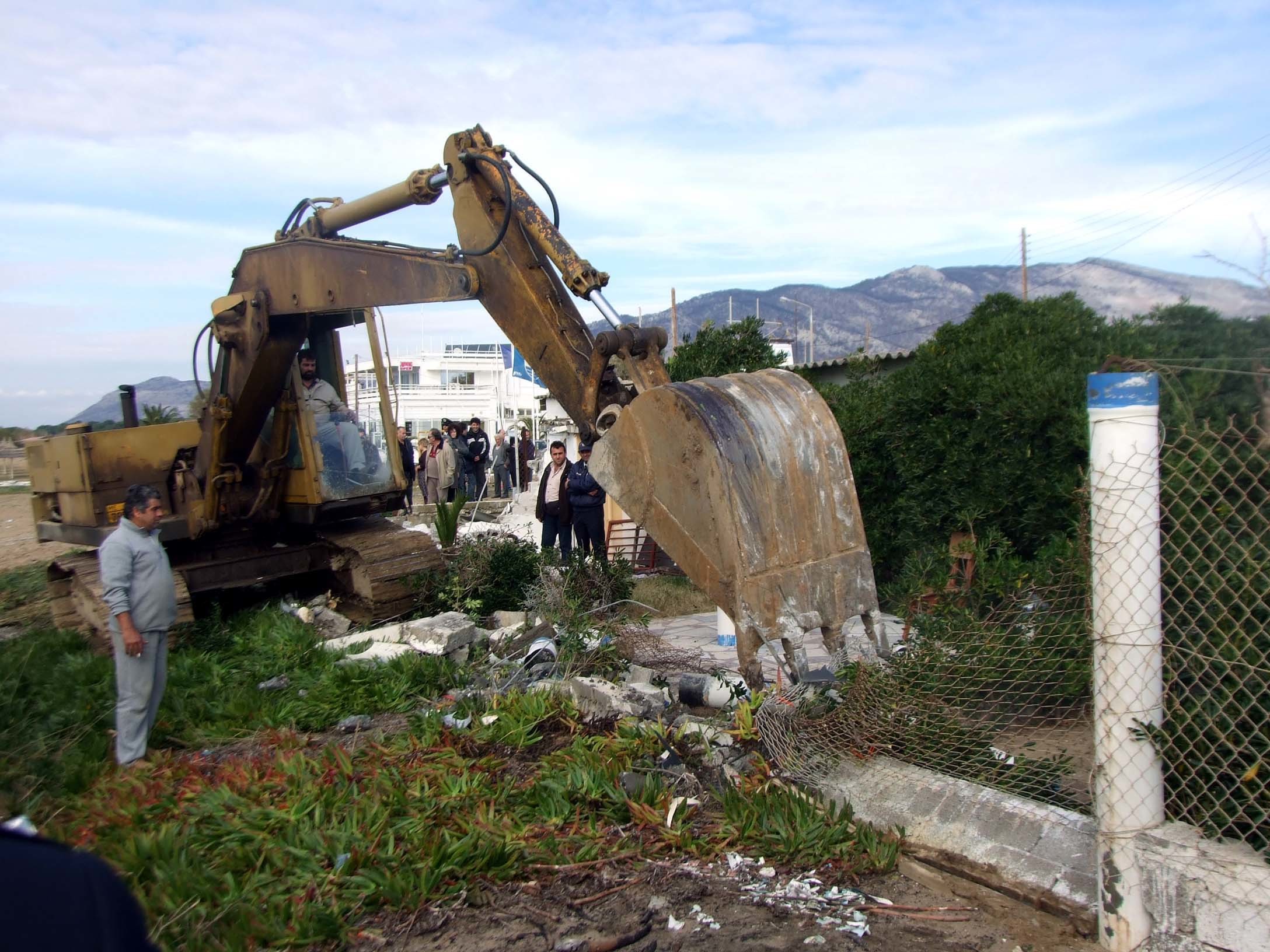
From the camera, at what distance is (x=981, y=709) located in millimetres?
4645

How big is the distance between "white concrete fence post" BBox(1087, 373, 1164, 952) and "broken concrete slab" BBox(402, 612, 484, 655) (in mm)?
4969

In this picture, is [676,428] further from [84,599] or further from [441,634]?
[84,599]

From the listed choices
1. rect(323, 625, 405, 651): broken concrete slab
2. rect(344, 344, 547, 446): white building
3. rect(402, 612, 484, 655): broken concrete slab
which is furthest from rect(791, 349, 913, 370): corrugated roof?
rect(344, 344, 547, 446): white building

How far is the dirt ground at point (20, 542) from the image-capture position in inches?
754

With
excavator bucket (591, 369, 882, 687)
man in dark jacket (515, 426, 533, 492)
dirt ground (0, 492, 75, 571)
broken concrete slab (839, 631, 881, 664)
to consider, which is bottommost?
dirt ground (0, 492, 75, 571)

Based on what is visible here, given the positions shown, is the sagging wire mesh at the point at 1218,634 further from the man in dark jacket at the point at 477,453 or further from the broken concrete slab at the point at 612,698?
the man in dark jacket at the point at 477,453

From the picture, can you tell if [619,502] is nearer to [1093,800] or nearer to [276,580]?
[1093,800]

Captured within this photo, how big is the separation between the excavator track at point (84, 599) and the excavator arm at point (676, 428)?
3406 mm

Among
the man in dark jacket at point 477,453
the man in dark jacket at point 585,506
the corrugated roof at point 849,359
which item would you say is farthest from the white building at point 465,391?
the man in dark jacket at point 585,506

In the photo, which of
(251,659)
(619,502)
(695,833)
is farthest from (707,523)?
(251,659)

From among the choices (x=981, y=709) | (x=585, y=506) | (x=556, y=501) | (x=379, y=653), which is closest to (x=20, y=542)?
(x=556, y=501)

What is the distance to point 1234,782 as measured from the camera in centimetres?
338

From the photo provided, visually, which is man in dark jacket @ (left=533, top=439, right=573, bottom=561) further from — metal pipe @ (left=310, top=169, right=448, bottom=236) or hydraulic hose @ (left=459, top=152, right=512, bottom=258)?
hydraulic hose @ (left=459, top=152, right=512, bottom=258)

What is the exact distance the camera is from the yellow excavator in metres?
4.52
